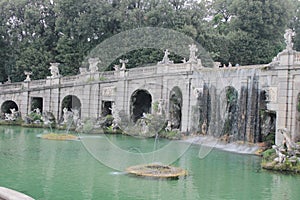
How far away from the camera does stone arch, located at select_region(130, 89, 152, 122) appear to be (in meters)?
31.6

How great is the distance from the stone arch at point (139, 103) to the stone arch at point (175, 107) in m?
2.70

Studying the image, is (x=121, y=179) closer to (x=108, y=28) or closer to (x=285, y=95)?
(x=285, y=95)

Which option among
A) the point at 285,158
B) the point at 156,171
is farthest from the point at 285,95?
the point at 156,171

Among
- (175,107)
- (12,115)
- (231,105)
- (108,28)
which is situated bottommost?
(12,115)

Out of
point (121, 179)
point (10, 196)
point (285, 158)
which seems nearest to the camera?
point (10, 196)

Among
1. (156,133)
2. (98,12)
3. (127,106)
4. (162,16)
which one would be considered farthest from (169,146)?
(98,12)

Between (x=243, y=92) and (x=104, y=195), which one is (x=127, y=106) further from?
(x=104, y=195)

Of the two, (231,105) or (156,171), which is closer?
(156,171)

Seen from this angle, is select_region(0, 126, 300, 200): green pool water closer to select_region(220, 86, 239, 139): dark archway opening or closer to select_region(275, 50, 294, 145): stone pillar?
select_region(275, 50, 294, 145): stone pillar

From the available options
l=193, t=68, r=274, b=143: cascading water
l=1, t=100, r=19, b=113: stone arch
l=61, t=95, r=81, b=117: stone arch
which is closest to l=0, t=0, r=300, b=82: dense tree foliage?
l=1, t=100, r=19, b=113: stone arch

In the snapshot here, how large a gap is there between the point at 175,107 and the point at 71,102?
8796 mm

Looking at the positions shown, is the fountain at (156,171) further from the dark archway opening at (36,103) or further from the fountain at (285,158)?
the dark archway opening at (36,103)

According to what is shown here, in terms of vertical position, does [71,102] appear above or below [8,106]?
above

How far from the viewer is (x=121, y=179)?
49.1 feet
